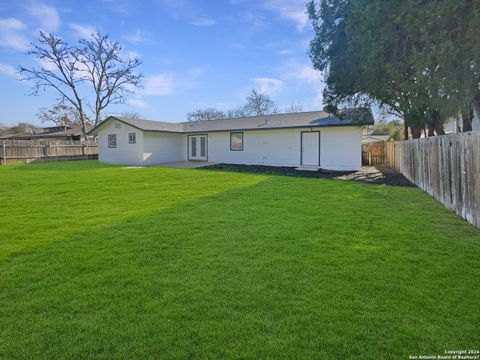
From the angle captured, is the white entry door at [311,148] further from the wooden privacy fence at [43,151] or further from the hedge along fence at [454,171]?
the wooden privacy fence at [43,151]

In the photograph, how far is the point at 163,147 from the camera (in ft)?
73.5

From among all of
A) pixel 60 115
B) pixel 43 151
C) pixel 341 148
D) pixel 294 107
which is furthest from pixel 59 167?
pixel 294 107

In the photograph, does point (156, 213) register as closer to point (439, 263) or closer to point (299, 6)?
point (439, 263)

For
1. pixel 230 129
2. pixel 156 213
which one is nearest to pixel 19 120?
pixel 230 129

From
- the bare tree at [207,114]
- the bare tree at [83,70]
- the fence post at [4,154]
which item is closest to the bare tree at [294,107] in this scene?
the bare tree at [207,114]

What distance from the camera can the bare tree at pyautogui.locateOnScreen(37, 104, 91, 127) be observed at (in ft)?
138

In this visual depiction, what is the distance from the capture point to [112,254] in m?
4.07

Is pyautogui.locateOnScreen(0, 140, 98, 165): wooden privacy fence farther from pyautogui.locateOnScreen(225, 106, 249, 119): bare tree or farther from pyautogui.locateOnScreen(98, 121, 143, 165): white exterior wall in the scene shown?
pyautogui.locateOnScreen(225, 106, 249, 119): bare tree

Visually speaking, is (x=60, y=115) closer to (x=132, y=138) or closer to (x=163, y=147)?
(x=132, y=138)

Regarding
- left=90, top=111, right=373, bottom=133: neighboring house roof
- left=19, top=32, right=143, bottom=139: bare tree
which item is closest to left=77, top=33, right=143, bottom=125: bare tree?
left=19, top=32, right=143, bottom=139: bare tree

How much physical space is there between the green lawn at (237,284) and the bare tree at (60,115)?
4203 cm

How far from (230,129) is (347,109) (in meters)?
7.93

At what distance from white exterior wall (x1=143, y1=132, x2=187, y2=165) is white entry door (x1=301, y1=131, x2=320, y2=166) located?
9.75 m

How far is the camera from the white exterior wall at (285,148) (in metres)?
16.5
